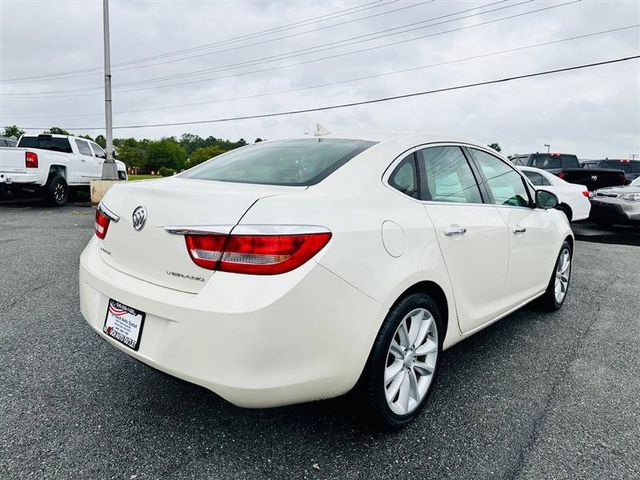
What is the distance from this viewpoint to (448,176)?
2.86m

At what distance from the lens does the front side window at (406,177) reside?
2.44 meters

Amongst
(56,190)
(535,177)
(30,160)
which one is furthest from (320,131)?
(56,190)

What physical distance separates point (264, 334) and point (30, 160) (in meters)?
11.5

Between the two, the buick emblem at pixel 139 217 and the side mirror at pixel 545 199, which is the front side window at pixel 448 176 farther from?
the buick emblem at pixel 139 217

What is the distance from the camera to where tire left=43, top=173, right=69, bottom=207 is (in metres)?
11.8

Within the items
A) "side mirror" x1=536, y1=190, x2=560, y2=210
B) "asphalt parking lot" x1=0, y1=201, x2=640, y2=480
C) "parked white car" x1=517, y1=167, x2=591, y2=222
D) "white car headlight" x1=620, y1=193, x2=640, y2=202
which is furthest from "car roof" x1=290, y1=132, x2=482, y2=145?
"white car headlight" x1=620, y1=193, x2=640, y2=202

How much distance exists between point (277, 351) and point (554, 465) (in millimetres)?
1386

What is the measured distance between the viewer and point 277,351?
1.85 meters

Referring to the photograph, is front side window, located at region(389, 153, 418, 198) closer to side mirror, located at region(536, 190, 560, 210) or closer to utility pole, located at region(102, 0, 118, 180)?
side mirror, located at region(536, 190, 560, 210)

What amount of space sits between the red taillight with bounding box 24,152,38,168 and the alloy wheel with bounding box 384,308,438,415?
11.4 m

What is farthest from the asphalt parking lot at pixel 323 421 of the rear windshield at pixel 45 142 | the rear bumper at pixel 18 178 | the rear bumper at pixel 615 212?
the rear windshield at pixel 45 142

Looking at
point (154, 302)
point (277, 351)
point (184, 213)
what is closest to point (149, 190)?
point (184, 213)

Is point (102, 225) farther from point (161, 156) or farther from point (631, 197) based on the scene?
point (161, 156)

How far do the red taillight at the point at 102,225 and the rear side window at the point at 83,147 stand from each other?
40.9 ft
